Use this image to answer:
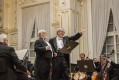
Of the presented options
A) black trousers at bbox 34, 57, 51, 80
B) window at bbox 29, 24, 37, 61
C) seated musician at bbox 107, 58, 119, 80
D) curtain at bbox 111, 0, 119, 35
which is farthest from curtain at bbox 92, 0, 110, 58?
black trousers at bbox 34, 57, 51, 80

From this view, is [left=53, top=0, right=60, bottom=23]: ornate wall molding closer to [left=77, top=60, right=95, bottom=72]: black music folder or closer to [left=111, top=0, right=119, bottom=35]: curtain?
[left=111, top=0, right=119, bottom=35]: curtain

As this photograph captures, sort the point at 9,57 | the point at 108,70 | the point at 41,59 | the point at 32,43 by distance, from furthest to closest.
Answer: the point at 32,43, the point at 108,70, the point at 41,59, the point at 9,57

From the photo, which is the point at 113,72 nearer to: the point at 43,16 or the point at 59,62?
the point at 59,62

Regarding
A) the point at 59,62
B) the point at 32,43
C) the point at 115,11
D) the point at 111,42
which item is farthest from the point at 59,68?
the point at 32,43

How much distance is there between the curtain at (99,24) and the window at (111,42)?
209mm

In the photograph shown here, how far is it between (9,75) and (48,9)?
658 cm

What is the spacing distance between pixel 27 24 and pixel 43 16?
0.95 m

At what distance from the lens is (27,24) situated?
1095cm

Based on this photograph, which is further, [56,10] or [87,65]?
[56,10]

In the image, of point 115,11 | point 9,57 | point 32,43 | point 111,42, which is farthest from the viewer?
point 32,43

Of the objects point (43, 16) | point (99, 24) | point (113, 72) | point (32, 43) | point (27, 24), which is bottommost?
point (113, 72)

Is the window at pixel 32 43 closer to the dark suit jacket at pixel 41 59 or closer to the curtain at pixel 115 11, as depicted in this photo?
the curtain at pixel 115 11

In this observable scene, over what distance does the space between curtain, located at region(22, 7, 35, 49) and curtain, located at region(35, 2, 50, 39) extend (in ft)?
1.00

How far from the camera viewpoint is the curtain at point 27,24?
10805 mm
